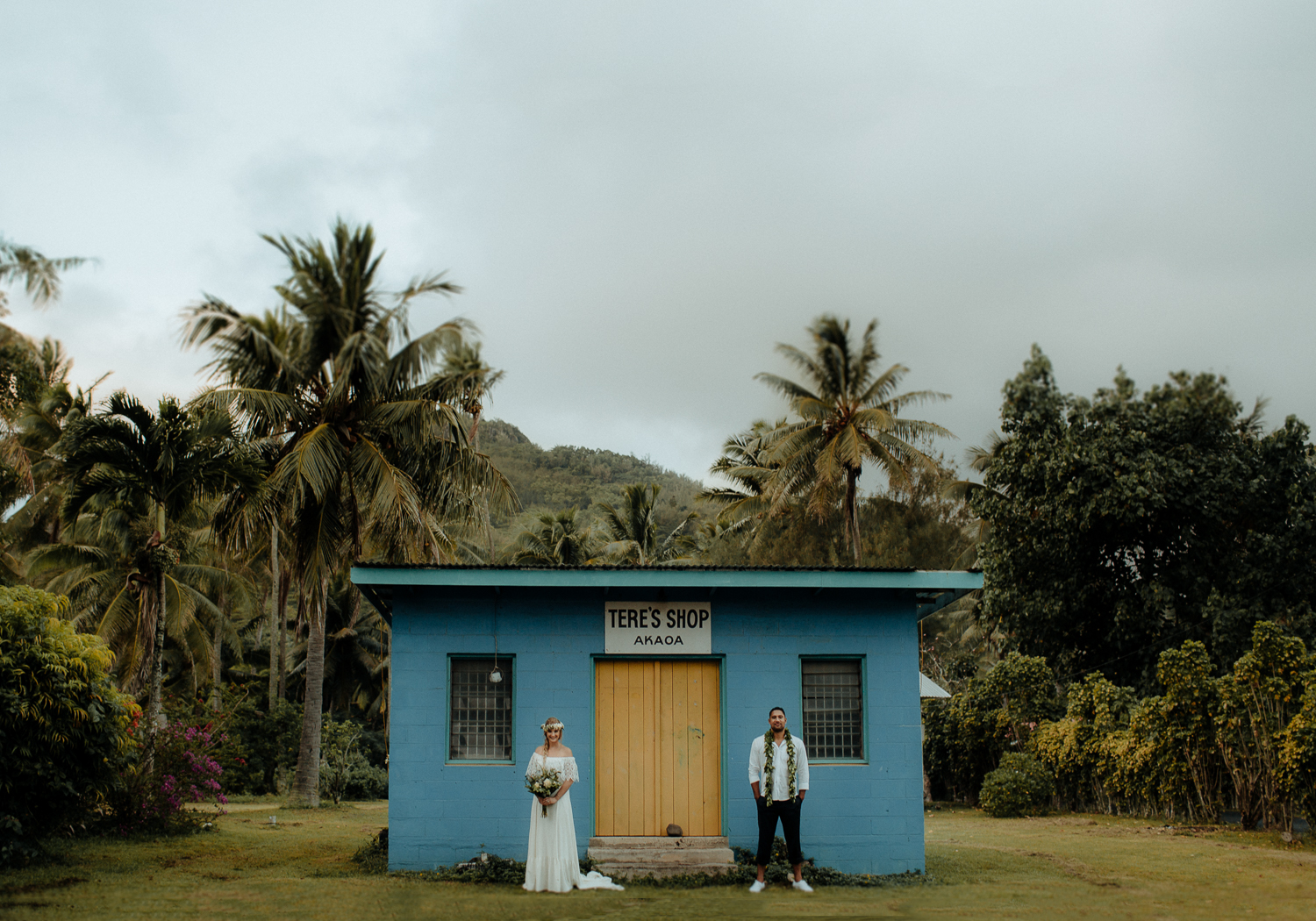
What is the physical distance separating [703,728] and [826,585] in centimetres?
210

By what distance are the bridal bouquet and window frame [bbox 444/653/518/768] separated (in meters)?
1.13

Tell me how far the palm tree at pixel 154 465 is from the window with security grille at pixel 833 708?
9.05 meters

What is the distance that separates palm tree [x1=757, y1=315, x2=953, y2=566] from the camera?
29.3 m

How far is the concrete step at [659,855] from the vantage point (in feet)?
34.7

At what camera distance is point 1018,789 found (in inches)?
784

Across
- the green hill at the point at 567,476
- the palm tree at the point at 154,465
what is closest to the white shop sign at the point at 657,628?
the palm tree at the point at 154,465

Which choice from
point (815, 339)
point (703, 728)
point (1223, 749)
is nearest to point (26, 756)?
point (703, 728)

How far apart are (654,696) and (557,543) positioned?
29966mm

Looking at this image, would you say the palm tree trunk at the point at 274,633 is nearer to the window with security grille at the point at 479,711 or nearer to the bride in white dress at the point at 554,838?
the window with security grille at the point at 479,711

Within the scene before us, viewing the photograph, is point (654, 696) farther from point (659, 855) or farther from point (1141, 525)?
point (1141, 525)

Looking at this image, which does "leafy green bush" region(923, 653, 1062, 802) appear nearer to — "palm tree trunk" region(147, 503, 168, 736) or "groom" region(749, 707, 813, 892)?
"groom" region(749, 707, 813, 892)

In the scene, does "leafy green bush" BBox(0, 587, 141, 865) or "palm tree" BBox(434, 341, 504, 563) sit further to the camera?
"palm tree" BBox(434, 341, 504, 563)

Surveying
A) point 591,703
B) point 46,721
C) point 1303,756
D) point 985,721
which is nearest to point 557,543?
point 985,721

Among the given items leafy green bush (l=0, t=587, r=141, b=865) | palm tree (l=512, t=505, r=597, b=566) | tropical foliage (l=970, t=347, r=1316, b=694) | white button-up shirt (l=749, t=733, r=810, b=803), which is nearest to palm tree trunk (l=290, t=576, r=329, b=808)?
leafy green bush (l=0, t=587, r=141, b=865)
